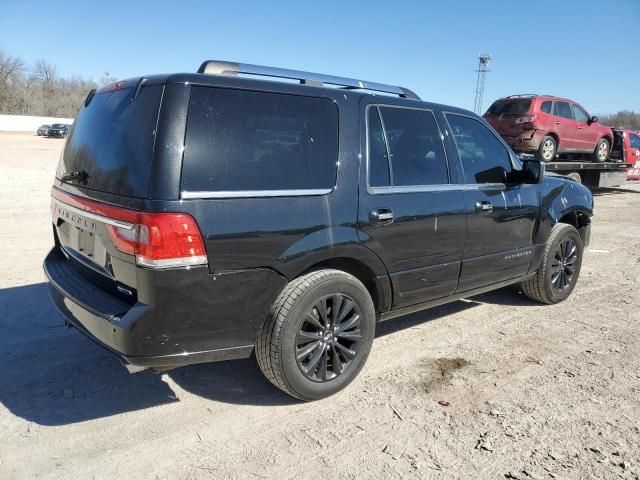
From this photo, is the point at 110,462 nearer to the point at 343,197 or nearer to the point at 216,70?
the point at 343,197

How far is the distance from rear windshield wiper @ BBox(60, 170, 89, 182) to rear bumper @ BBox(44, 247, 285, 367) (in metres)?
0.65

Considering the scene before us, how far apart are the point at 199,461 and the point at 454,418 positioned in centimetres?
148

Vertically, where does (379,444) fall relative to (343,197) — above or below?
below

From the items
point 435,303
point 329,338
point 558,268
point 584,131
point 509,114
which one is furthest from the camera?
point 584,131

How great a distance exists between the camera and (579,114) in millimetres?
13789

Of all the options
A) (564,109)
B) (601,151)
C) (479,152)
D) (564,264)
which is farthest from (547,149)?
(479,152)

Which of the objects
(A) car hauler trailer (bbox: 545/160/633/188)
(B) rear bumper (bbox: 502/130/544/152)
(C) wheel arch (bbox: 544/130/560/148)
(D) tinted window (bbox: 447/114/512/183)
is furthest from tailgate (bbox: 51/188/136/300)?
(A) car hauler trailer (bbox: 545/160/633/188)

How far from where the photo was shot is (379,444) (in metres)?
2.81

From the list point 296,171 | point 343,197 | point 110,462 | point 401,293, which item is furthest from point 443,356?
point 110,462

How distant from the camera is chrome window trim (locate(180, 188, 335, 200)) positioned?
2.62m

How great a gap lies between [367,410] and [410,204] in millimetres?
1402

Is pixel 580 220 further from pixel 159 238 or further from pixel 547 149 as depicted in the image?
pixel 547 149

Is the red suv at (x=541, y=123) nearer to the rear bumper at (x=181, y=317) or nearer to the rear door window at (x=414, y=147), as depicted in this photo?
the rear door window at (x=414, y=147)

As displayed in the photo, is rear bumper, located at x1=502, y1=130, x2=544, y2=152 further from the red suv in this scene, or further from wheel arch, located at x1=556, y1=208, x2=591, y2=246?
wheel arch, located at x1=556, y1=208, x2=591, y2=246
